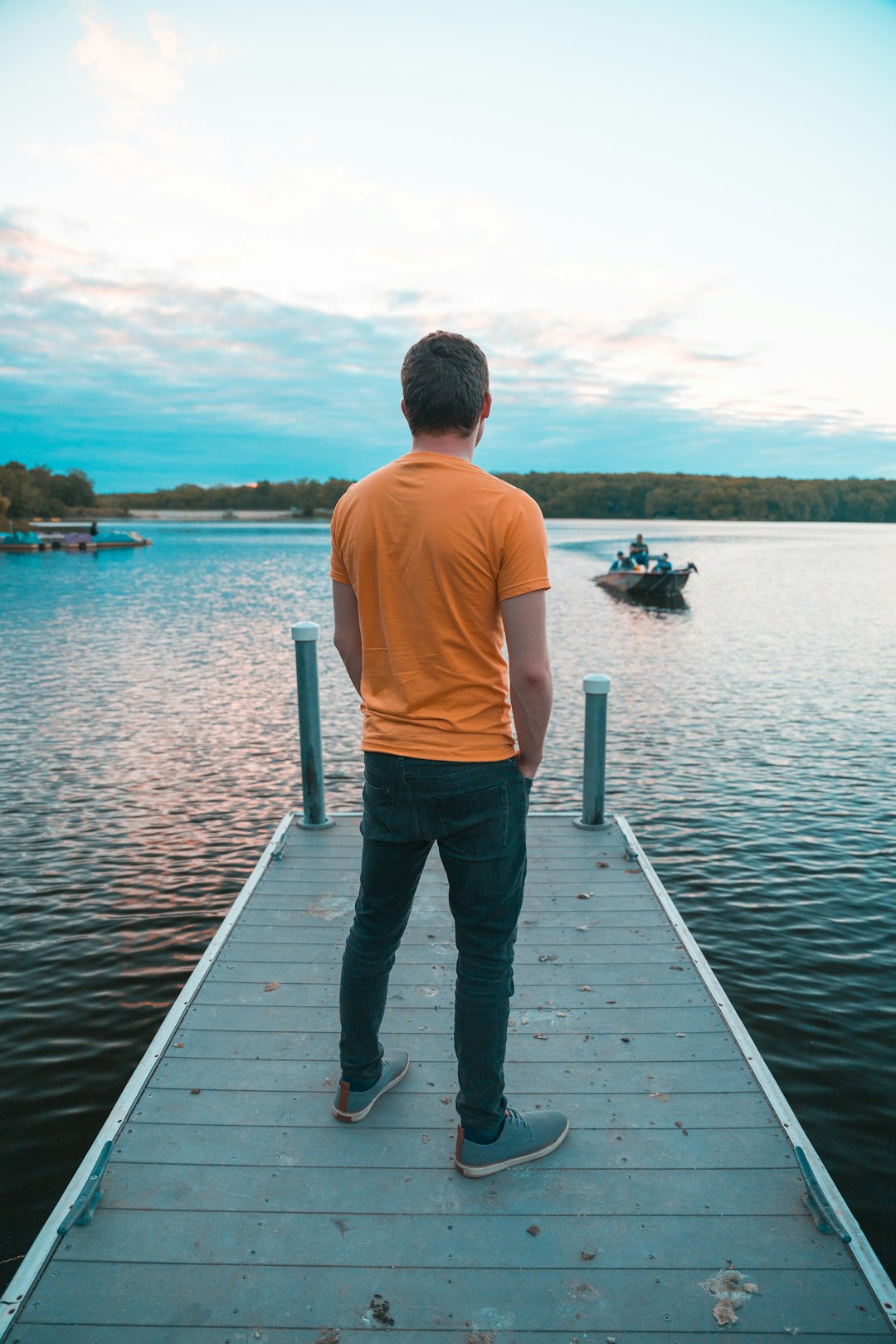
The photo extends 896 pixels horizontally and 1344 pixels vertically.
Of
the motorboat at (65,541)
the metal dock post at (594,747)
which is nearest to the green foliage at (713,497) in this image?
the motorboat at (65,541)

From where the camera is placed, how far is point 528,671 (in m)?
2.44

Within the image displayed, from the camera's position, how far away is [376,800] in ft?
8.55

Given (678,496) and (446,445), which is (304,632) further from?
(678,496)

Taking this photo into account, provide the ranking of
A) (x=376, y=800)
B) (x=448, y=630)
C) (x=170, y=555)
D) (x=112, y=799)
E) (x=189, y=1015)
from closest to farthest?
(x=448, y=630) → (x=376, y=800) → (x=189, y=1015) → (x=112, y=799) → (x=170, y=555)

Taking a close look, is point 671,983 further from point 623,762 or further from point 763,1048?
point 623,762

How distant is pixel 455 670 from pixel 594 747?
12.8 ft

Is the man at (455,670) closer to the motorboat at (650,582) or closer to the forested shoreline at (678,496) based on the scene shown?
the motorboat at (650,582)

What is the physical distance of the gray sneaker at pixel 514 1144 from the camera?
109 inches

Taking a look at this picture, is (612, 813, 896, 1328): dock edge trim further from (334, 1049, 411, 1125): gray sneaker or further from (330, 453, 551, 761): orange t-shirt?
(330, 453, 551, 761): orange t-shirt

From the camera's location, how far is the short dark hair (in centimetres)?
242

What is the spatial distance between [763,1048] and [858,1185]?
118 centimetres

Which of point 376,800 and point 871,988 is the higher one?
point 376,800

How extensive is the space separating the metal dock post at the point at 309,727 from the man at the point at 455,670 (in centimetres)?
340

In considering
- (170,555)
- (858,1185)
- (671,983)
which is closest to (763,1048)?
(858,1185)
